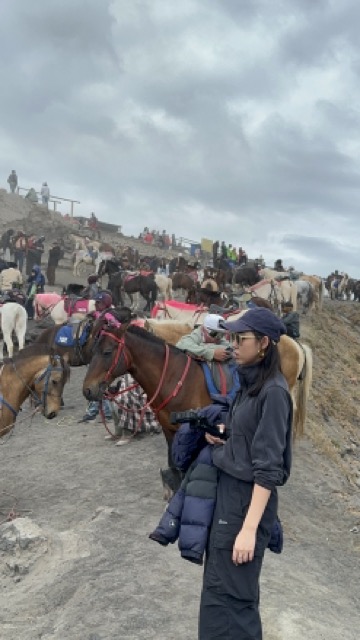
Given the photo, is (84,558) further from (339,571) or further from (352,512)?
(352,512)

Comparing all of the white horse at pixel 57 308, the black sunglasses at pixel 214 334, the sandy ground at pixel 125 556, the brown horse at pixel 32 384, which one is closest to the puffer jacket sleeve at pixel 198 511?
the sandy ground at pixel 125 556

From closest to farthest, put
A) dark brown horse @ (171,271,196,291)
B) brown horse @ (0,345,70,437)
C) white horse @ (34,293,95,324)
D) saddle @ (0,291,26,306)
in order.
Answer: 1. brown horse @ (0,345,70,437)
2. white horse @ (34,293,95,324)
3. saddle @ (0,291,26,306)
4. dark brown horse @ (171,271,196,291)

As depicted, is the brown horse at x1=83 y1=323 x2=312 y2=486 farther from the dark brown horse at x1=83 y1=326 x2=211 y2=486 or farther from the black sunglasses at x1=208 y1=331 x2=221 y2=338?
the black sunglasses at x1=208 y1=331 x2=221 y2=338

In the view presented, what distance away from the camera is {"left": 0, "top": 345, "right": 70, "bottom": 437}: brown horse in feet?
21.9

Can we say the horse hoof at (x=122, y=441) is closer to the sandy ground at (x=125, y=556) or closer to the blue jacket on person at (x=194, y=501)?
the sandy ground at (x=125, y=556)

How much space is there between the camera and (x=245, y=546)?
2.50m

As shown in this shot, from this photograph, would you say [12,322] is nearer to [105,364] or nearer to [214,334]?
[214,334]

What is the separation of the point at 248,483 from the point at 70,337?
7246 mm

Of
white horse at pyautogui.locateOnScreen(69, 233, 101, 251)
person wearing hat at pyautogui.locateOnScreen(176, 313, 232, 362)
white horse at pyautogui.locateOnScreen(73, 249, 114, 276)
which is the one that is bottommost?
person wearing hat at pyautogui.locateOnScreen(176, 313, 232, 362)

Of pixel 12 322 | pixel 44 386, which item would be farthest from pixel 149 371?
pixel 12 322

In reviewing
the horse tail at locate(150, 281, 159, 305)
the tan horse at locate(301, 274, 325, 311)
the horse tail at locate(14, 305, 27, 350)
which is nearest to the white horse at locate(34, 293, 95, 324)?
the horse tail at locate(14, 305, 27, 350)

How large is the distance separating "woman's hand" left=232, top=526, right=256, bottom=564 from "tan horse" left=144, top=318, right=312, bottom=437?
6141mm

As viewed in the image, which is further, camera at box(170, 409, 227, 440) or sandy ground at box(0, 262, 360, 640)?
sandy ground at box(0, 262, 360, 640)

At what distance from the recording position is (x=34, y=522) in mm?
6156
